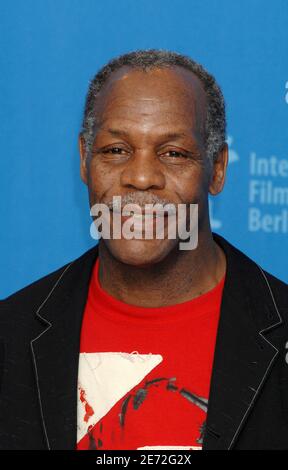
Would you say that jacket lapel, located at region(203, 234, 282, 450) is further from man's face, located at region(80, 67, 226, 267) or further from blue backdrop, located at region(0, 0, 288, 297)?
blue backdrop, located at region(0, 0, 288, 297)

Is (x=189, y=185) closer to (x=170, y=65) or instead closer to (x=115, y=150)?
(x=115, y=150)

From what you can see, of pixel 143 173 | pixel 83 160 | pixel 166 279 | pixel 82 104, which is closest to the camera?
pixel 143 173

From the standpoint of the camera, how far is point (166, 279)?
1812mm

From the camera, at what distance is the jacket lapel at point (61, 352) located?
1662mm

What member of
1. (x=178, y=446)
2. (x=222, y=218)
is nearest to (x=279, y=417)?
(x=178, y=446)

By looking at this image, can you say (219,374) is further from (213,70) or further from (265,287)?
(213,70)

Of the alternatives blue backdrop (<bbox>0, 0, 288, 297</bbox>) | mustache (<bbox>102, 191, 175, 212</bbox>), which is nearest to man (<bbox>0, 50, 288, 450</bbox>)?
mustache (<bbox>102, 191, 175, 212</bbox>)

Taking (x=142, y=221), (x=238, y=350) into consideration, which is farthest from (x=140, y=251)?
(x=238, y=350)

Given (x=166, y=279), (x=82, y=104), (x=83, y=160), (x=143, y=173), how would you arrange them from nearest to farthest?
1. (x=143, y=173)
2. (x=166, y=279)
3. (x=83, y=160)
4. (x=82, y=104)

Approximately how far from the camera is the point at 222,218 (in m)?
2.24

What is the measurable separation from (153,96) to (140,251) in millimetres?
320

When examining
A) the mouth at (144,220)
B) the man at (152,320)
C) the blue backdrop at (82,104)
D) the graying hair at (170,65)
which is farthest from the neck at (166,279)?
the blue backdrop at (82,104)

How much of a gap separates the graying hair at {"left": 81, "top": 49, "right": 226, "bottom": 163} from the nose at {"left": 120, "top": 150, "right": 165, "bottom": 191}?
6.4 inches

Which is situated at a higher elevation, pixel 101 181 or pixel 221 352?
pixel 101 181
